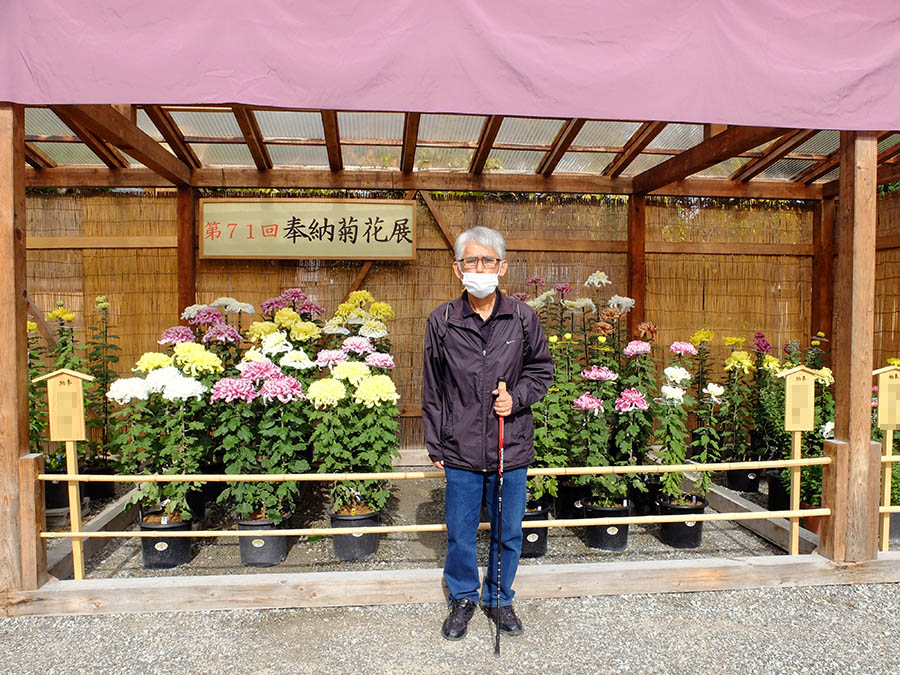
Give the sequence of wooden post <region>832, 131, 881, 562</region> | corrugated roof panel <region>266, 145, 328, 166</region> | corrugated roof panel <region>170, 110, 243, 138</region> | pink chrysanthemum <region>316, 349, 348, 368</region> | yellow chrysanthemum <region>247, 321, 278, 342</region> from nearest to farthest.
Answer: wooden post <region>832, 131, 881, 562</region> → pink chrysanthemum <region>316, 349, 348, 368</region> → yellow chrysanthemum <region>247, 321, 278, 342</region> → corrugated roof panel <region>170, 110, 243, 138</region> → corrugated roof panel <region>266, 145, 328, 166</region>

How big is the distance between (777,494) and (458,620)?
2.82 m

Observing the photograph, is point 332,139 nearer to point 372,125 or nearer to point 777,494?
point 372,125

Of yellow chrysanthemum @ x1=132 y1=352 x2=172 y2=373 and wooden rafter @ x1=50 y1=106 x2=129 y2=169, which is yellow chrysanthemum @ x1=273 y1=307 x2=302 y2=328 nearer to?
yellow chrysanthemum @ x1=132 y1=352 x2=172 y2=373

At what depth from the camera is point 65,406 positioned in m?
2.70

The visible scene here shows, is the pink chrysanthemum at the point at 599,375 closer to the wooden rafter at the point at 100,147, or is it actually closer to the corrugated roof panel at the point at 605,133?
the corrugated roof panel at the point at 605,133

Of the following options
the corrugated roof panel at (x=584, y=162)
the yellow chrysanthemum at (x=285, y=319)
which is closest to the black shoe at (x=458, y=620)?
the yellow chrysanthemum at (x=285, y=319)

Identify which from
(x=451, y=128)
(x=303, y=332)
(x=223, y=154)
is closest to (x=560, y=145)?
(x=451, y=128)

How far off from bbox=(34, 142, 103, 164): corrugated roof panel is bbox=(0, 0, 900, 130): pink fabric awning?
2773 mm

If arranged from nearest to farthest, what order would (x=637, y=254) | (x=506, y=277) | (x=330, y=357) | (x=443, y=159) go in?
(x=330, y=357)
(x=443, y=159)
(x=637, y=254)
(x=506, y=277)

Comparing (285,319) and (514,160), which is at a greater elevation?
(514,160)

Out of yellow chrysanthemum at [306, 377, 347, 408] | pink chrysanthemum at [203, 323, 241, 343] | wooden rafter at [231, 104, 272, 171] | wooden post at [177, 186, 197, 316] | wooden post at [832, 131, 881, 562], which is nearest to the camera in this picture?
wooden post at [832, 131, 881, 562]

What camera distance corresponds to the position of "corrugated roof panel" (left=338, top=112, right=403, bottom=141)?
4496 millimetres

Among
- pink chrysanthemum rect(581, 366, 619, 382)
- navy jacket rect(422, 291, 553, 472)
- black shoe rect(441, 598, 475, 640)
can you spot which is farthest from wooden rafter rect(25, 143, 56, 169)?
black shoe rect(441, 598, 475, 640)

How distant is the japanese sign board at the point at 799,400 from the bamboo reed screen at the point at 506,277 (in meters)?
2.74
